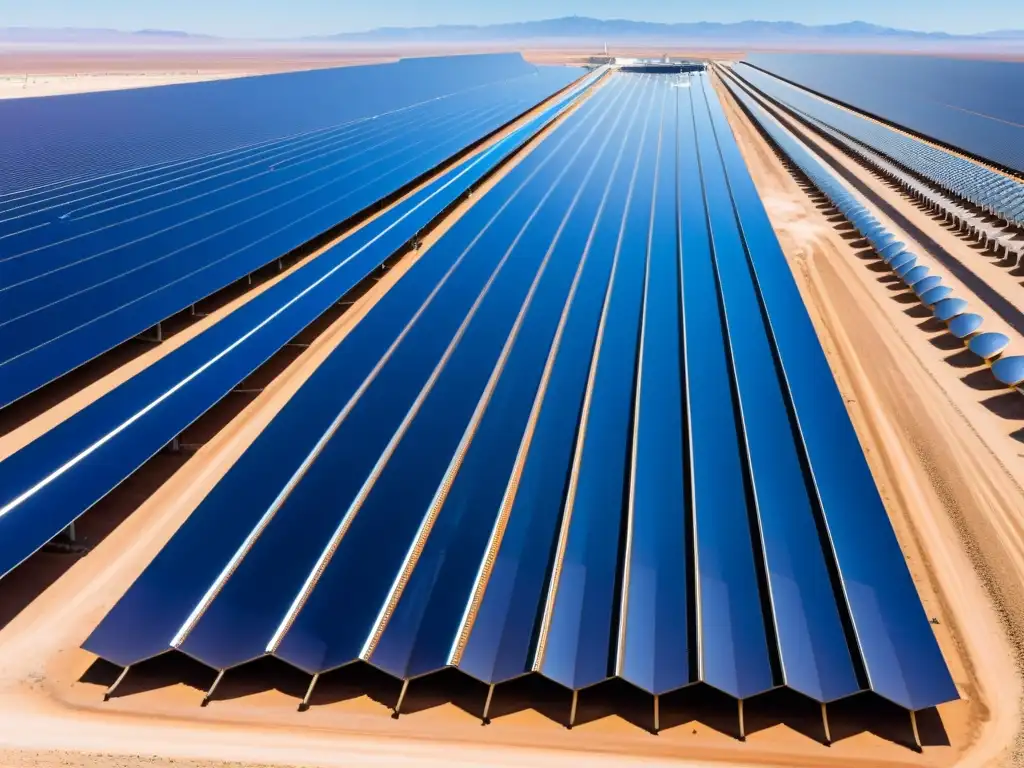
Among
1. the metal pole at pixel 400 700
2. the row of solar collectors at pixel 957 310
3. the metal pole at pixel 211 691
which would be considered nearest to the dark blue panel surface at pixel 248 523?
the metal pole at pixel 211 691

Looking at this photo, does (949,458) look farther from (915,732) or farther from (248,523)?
(248,523)

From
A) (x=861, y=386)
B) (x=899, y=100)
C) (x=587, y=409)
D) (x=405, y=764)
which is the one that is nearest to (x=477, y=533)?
(x=405, y=764)

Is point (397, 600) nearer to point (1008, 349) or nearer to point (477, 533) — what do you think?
point (477, 533)

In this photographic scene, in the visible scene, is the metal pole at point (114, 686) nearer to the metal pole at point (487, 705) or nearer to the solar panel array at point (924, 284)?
the metal pole at point (487, 705)

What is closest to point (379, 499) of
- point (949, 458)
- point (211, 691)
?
point (211, 691)

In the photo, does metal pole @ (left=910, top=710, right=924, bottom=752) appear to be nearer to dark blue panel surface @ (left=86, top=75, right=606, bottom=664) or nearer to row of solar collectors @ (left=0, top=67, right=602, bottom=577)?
dark blue panel surface @ (left=86, top=75, right=606, bottom=664)

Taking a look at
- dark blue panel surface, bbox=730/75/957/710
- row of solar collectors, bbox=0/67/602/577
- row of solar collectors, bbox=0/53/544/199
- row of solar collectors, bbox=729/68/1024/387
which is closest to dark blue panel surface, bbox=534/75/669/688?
dark blue panel surface, bbox=730/75/957/710
